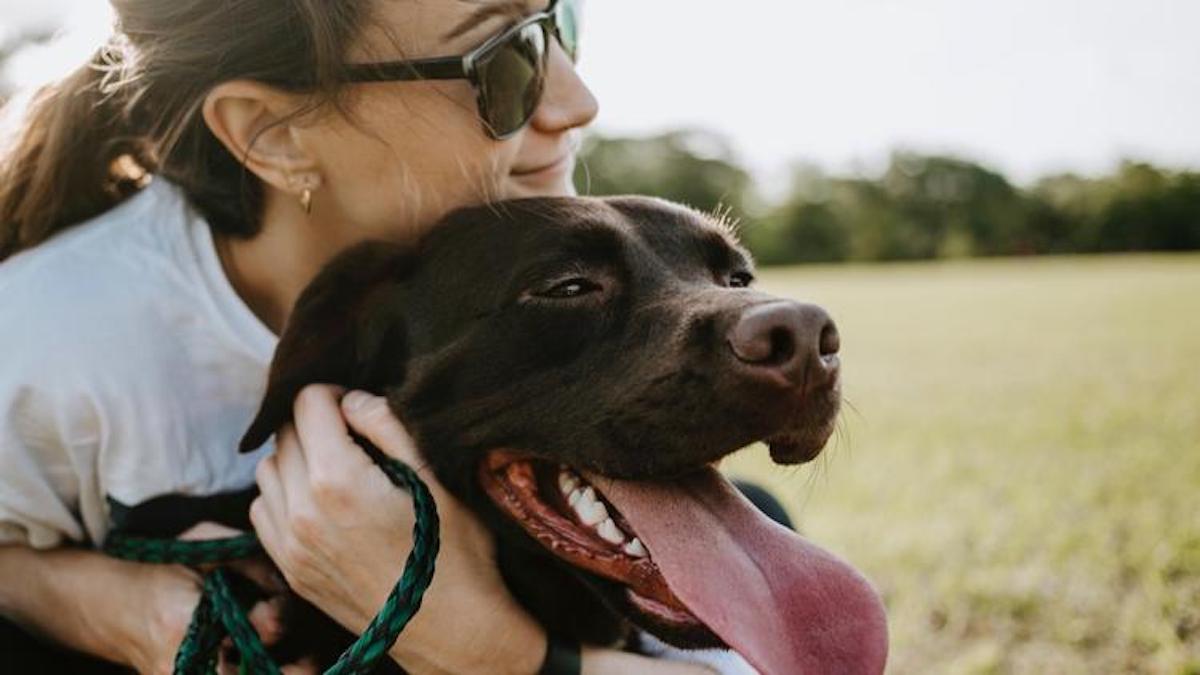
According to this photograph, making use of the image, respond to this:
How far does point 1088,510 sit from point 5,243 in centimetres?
516

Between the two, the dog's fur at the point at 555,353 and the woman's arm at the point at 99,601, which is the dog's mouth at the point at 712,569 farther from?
the woman's arm at the point at 99,601

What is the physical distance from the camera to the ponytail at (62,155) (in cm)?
289

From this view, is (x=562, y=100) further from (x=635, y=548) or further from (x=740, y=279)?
(x=635, y=548)

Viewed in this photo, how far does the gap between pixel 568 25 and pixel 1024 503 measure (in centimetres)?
411

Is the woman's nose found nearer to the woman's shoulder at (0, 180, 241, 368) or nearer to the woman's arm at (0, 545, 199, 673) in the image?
the woman's shoulder at (0, 180, 241, 368)

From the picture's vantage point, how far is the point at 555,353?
95.3 inches

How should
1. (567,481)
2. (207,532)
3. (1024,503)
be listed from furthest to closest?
(1024,503), (207,532), (567,481)

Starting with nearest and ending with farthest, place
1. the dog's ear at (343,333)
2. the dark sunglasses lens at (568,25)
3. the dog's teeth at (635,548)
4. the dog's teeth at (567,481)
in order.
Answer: the dog's teeth at (635,548) < the dog's teeth at (567,481) < the dog's ear at (343,333) < the dark sunglasses lens at (568,25)


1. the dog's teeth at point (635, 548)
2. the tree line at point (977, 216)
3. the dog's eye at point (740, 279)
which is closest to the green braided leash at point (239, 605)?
the dog's teeth at point (635, 548)

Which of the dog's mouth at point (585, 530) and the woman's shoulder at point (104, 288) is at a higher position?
the woman's shoulder at point (104, 288)

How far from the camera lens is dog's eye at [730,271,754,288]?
2867 mm

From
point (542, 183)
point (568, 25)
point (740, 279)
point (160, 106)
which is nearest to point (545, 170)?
point (542, 183)

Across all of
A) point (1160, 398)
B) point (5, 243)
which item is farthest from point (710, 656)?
point (1160, 398)

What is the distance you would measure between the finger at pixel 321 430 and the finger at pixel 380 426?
0.03 meters
